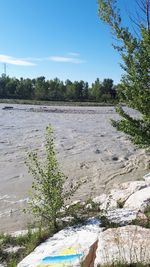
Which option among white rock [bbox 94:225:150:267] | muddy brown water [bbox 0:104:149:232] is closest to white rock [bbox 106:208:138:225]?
white rock [bbox 94:225:150:267]

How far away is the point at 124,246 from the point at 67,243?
1140mm

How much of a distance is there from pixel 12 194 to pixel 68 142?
12493mm

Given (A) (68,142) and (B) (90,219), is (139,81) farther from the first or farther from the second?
(A) (68,142)

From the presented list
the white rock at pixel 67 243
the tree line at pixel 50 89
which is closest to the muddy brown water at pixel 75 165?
the white rock at pixel 67 243

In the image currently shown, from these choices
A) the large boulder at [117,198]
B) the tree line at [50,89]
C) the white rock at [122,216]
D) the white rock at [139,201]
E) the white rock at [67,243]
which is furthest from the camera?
the tree line at [50,89]

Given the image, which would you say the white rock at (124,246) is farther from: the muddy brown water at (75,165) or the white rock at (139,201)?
the muddy brown water at (75,165)

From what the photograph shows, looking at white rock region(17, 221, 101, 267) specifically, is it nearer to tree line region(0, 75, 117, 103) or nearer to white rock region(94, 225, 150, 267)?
white rock region(94, 225, 150, 267)

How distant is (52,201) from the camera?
8.23m

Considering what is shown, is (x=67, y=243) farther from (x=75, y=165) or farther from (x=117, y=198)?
(x=75, y=165)

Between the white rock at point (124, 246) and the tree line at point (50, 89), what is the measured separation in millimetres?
102622

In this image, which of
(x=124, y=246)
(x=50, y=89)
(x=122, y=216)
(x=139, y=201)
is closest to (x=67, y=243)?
(x=124, y=246)

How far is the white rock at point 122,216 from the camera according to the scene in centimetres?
775

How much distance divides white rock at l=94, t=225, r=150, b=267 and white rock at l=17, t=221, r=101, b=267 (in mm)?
198

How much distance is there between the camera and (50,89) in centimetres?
11669
